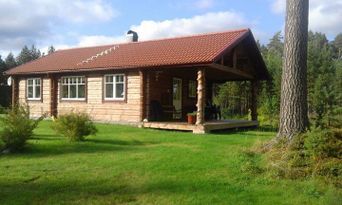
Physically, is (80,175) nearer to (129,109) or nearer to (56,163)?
(56,163)

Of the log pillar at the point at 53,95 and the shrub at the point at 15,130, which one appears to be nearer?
the shrub at the point at 15,130

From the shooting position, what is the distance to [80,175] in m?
7.49

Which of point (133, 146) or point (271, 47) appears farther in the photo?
point (271, 47)

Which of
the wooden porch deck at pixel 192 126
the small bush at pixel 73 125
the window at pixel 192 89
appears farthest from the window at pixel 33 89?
the small bush at pixel 73 125

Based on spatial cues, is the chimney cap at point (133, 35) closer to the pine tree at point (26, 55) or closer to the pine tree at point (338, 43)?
the pine tree at point (26, 55)

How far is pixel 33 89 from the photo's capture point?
77.3ft

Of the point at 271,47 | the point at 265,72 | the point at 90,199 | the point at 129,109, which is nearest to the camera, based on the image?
the point at 90,199

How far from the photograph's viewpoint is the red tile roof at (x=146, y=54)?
1711cm

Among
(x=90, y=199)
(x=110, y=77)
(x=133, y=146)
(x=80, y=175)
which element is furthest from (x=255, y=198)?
(x=110, y=77)

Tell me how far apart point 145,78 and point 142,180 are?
11366 millimetres

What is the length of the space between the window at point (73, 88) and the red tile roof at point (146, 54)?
28.7 inches

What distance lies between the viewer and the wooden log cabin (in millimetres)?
17266

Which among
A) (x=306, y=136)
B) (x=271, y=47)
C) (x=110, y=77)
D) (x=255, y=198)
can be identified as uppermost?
(x=271, y=47)

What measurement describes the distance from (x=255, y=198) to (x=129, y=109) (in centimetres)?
1317
